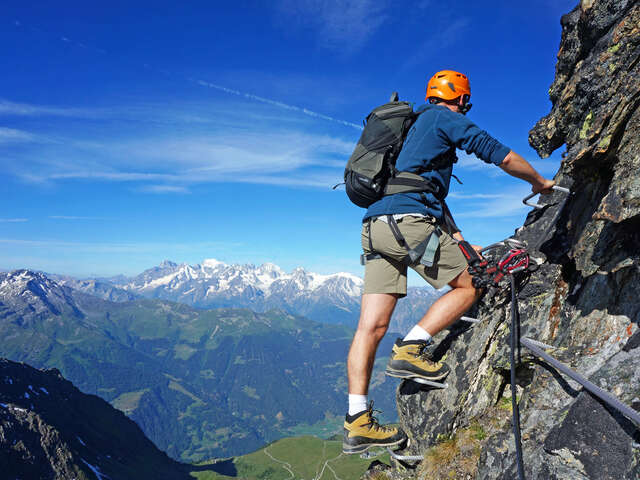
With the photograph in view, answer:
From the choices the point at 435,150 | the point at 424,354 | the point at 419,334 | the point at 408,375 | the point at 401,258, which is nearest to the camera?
the point at 435,150

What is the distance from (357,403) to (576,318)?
452 centimetres

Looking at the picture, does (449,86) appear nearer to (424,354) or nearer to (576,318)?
(576,318)

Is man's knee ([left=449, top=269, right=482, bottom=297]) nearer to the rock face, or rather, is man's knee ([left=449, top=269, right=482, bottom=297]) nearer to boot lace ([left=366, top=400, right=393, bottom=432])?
the rock face

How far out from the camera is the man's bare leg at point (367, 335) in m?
7.96

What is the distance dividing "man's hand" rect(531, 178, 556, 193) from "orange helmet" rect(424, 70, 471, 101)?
89.7 inches

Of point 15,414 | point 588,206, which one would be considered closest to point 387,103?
point 588,206

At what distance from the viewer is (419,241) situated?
737cm

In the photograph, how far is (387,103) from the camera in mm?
7727

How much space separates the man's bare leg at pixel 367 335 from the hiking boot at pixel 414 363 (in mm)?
733

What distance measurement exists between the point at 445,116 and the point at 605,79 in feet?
8.57

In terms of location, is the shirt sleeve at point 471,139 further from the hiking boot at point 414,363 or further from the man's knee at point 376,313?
the hiking boot at point 414,363

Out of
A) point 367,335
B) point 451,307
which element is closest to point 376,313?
point 367,335

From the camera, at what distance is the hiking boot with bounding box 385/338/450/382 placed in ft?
27.9

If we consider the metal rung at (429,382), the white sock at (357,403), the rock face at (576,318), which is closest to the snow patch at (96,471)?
the white sock at (357,403)
